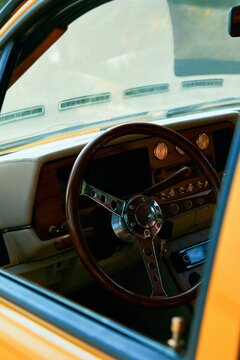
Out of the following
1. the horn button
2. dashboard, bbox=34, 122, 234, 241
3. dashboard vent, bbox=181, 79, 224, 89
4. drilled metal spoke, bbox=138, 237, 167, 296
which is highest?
dashboard vent, bbox=181, 79, 224, 89

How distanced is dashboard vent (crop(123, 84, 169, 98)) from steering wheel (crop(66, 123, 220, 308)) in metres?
1.20

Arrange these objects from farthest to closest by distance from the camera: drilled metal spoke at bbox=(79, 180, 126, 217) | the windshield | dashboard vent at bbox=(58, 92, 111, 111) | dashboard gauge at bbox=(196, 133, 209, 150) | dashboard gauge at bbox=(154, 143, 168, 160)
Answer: dashboard vent at bbox=(58, 92, 111, 111)
the windshield
dashboard gauge at bbox=(196, 133, 209, 150)
dashboard gauge at bbox=(154, 143, 168, 160)
drilled metal spoke at bbox=(79, 180, 126, 217)

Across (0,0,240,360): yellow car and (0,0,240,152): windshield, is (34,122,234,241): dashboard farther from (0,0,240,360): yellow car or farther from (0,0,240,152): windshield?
(0,0,240,152): windshield

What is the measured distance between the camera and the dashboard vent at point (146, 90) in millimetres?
3658

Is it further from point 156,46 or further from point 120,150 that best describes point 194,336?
point 156,46

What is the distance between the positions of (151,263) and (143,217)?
0.18 metres

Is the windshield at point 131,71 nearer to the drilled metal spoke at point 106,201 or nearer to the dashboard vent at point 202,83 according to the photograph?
the dashboard vent at point 202,83

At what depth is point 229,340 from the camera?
939 millimetres

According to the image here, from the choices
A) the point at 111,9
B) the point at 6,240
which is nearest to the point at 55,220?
the point at 6,240

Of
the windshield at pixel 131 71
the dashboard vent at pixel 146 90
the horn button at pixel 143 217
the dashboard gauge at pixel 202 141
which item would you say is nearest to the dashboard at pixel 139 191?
the dashboard gauge at pixel 202 141

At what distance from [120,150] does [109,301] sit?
71cm

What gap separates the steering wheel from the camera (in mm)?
2104

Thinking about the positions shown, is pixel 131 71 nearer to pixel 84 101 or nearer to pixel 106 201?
pixel 84 101

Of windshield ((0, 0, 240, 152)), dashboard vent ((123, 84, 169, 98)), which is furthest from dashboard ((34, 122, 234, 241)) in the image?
dashboard vent ((123, 84, 169, 98))
